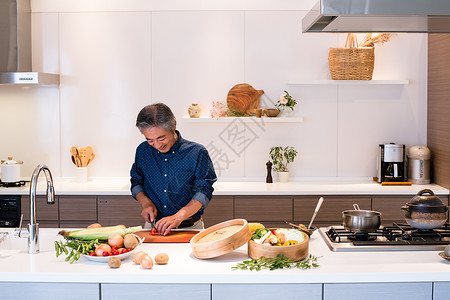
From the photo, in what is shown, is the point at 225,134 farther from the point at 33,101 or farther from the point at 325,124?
the point at 33,101

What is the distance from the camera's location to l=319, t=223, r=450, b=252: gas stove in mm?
2717

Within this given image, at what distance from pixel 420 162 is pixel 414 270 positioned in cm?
266

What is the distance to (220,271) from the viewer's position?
93.8 inches

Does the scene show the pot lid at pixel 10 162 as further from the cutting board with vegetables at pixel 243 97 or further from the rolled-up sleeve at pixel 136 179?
the cutting board with vegetables at pixel 243 97

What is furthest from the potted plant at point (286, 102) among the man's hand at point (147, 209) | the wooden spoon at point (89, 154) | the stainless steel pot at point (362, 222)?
the stainless steel pot at point (362, 222)

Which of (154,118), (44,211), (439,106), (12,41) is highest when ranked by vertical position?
(12,41)

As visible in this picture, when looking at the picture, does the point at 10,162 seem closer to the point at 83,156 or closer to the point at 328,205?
the point at 83,156

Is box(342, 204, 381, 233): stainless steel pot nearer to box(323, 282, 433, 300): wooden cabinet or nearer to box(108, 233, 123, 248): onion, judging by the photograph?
box(323, 282, 433, 300): wooden cabinet

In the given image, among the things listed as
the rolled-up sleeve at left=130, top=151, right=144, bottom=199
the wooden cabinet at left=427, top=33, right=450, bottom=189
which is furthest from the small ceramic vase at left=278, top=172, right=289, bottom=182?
the rolled-up sleeve at left=130, top=151, right=144, bottom=199

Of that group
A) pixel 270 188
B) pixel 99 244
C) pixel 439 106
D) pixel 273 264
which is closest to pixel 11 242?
pixel 99 244

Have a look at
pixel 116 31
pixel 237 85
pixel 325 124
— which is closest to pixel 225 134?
pixel 237 85

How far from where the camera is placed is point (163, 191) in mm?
3389

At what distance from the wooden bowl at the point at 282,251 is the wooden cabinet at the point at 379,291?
0.21m

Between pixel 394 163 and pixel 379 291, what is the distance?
2.68m
